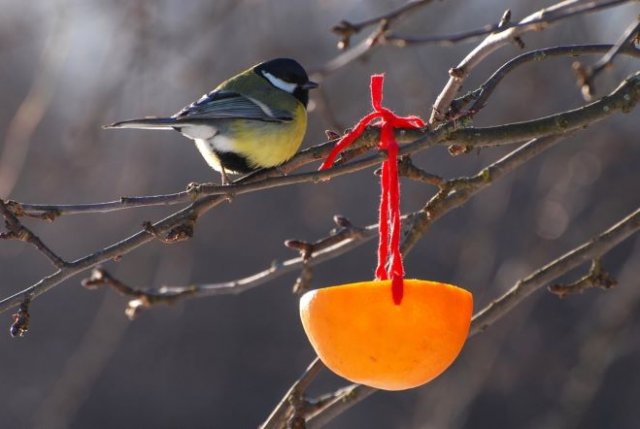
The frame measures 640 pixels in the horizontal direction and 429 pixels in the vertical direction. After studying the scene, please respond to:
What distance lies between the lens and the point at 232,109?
372cm

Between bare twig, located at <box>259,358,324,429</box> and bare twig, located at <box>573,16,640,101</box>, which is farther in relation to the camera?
bare twig, located at <box>259,358,324,429</box>

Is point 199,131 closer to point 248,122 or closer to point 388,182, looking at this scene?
point 248,122

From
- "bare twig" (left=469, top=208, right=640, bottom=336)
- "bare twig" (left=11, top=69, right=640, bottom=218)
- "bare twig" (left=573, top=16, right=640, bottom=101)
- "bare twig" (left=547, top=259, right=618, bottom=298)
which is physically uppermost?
"bare twig" (left=11, top=69, right=640, bottom=218)

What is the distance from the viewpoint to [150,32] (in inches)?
203

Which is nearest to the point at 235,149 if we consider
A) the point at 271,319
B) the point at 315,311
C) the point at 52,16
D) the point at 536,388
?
the point at 315,311

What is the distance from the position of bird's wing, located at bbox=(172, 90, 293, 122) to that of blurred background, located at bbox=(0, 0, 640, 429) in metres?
0.21

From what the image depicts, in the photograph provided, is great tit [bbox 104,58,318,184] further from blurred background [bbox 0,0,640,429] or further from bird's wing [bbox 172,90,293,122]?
blurred background [bbox 0,0,640,429]

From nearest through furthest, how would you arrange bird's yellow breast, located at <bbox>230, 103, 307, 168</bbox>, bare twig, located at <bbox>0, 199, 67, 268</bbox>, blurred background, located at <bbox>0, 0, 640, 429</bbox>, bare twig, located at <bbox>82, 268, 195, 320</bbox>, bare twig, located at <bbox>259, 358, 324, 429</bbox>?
bare twig, located at <bbox>0, 199, 67, 268</bbox>
bare twig, located at <bbox>259, 358, 324, 429</bbox>
bare twig, located at <bbox>82, 268, 195, 320</bbox>
bird's yellow breast, located at <bbox>230, 103, 307, 168</bbox>
blurred background, located at <bbox>0, 0, 640, 429</bbox>

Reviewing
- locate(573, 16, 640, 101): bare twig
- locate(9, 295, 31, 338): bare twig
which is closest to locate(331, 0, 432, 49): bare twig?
locate(573, 16, 640, 101): bare twig

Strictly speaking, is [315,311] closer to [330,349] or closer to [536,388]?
[330,349]

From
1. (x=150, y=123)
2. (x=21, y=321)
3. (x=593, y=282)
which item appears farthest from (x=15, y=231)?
(x=593, y=282)

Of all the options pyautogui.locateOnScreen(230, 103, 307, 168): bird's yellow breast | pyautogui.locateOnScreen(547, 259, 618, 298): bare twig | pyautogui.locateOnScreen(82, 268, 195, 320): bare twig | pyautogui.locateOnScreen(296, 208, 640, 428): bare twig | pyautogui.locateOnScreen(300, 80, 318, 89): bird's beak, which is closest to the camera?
pyautogui.locateOnScreen(296, 208, 640, 428): bare twig

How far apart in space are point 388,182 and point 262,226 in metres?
8.07

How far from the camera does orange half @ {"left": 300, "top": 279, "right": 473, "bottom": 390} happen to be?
2.24m
